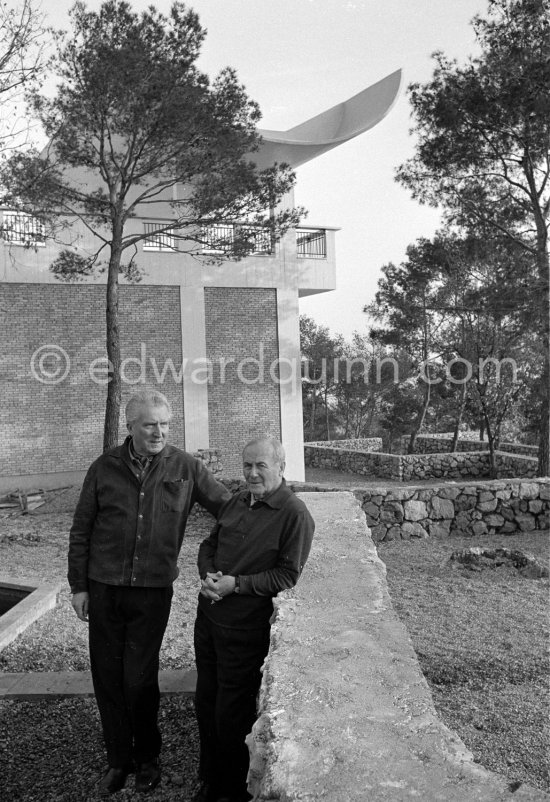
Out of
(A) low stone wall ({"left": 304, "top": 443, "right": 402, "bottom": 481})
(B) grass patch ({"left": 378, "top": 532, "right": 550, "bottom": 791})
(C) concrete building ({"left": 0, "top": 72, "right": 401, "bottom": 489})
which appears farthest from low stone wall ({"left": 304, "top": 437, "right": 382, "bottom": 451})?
(B) grass patch ({"left": 378, "top": 532, "right": 550, "bottom": 791})

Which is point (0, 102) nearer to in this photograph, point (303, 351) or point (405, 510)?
point (405, 510)

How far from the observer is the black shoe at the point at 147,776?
3.13m

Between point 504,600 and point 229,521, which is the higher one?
point 229,521

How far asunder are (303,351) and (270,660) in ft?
101

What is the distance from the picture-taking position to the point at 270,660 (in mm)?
2680

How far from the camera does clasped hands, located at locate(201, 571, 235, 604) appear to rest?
9.41 feet

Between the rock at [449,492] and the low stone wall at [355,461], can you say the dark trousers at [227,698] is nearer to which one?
the rock at [449,492]

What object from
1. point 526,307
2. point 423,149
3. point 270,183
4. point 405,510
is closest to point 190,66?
point 270,183

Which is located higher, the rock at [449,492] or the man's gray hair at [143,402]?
the man's gray hair at [143,402]

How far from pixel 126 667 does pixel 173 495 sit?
30.1 inches

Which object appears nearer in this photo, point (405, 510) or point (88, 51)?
point (405, 510)

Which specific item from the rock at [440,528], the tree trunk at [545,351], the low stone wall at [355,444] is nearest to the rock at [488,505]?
the rock at [440,528]

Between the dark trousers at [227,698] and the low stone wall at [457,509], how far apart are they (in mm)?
7256

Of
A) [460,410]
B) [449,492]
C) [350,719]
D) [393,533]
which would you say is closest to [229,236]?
[449,492]
